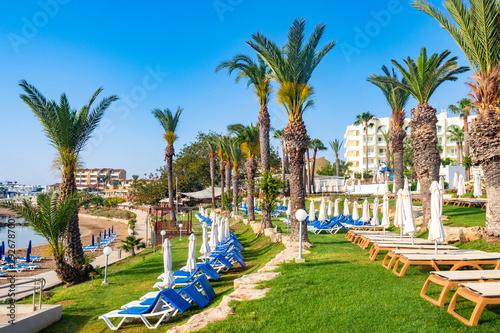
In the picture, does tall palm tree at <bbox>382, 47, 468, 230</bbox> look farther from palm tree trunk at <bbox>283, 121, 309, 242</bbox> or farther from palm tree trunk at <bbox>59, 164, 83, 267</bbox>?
palm tree trunk at <bbox>59, 164, 83, 267</bbox>

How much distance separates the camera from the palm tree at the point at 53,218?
11.3 metres

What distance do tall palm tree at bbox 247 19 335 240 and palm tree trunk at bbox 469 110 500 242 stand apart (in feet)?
17.7

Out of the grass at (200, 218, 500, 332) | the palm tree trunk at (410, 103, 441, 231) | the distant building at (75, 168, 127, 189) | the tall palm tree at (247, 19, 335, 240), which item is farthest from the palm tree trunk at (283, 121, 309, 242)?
the distant building at (75, 168, 127, 189)

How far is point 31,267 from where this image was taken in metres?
19.5

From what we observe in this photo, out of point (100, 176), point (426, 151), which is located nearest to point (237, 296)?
point (426, 151)

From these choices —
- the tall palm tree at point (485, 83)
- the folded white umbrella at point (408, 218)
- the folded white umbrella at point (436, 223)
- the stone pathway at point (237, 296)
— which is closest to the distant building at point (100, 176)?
the stone pathway at point (237, 296)

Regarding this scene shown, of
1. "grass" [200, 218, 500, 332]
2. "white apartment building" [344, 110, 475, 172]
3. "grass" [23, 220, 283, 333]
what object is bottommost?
"grass" [23, 220, 283, 333]

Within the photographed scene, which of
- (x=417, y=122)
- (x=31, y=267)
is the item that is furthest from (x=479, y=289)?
(x=31, y=267)

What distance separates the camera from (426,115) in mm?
13766

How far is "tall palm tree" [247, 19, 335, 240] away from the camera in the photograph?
488 inches

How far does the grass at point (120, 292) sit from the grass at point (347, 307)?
2.06 m

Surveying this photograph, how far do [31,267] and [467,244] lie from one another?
21.5 meters

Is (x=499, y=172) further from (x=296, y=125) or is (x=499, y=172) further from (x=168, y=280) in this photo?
(x=168, y=280)

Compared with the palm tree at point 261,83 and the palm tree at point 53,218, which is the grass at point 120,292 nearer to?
the palm tree at point 53,218
